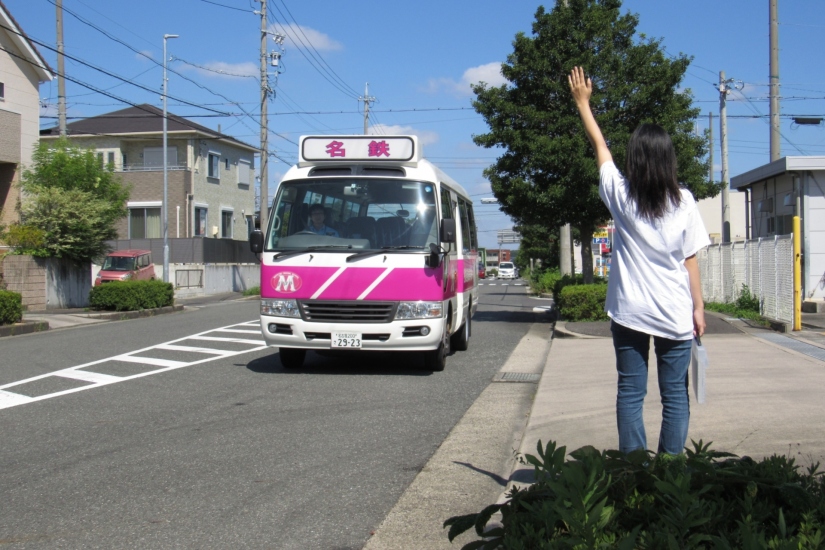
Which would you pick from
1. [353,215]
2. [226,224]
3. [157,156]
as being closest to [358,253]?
[353,215]

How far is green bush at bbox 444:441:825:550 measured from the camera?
233 centimetres

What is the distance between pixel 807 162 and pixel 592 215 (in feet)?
16.2

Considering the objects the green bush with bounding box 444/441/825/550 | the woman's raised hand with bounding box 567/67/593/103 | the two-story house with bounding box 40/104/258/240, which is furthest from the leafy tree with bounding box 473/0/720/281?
the two-story house with bounding box 40/104/258/240

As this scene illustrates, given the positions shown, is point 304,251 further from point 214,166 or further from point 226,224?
point 226,224

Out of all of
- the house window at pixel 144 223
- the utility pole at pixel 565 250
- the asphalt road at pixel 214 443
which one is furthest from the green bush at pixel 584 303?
the house window at pixel 144 223

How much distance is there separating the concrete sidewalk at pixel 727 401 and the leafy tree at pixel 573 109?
221 inches

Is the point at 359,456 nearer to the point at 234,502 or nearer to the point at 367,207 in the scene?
the point at 234,502

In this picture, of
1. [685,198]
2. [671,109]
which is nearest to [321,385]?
[685,198]

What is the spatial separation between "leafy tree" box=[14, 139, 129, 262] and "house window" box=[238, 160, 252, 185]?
22.4m

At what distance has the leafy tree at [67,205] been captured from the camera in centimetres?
2178

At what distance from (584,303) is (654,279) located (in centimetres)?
1211

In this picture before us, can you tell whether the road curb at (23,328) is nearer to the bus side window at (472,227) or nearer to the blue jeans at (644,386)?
the bus side window at (472,227)

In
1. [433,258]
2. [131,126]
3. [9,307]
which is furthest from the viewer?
[131,126]

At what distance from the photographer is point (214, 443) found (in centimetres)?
607
